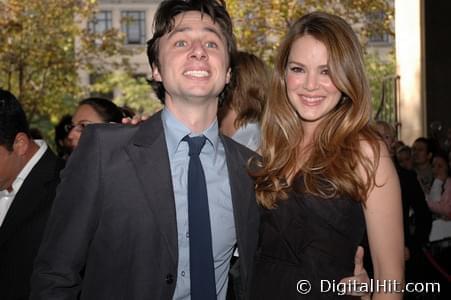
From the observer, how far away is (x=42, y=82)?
88.3 ft

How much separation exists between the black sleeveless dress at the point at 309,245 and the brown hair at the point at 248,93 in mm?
1527

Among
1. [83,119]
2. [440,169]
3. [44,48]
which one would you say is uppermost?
[44,48]

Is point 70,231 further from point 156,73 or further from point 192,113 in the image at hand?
point 156,73

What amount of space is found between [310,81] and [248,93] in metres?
1.50

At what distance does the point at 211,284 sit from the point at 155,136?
0.74m

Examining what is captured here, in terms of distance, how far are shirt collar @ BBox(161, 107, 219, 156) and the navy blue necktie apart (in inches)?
7.2

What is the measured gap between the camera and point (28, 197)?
3885 millimetres

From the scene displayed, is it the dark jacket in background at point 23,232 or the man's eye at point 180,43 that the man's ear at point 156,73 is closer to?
the man's eye at point 180,43

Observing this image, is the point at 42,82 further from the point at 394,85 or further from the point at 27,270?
the point at 27,270

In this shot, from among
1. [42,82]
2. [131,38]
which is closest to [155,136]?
[42,82]

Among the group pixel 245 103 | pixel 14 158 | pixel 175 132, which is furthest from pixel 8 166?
pixel 245 103

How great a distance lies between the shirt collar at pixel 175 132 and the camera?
3423 mm

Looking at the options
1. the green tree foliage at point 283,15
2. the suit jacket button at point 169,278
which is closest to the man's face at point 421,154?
the suit jacket button at point 169,278

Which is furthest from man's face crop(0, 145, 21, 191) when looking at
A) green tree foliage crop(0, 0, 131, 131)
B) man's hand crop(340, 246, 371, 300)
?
green tree foliage crop(0, 0, 131, 131)
